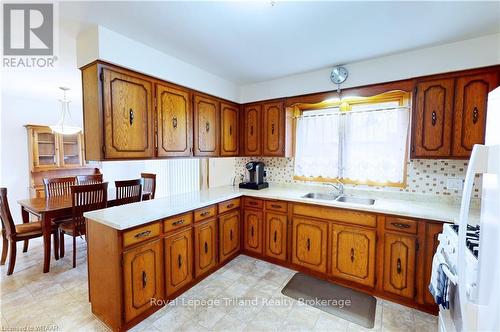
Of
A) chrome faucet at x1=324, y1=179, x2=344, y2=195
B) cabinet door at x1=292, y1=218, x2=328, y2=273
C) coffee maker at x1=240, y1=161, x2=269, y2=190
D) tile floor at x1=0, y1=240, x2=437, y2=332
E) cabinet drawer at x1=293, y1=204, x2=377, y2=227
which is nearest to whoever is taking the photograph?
tile floor at x1=0, y1=240, x2=437, y2=332

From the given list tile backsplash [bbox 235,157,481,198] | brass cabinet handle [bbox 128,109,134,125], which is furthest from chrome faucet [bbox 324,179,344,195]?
brass cabinet handle [bbox 128,109,134,125]

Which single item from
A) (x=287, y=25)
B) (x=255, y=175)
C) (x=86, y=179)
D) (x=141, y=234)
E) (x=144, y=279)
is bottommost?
(x=144, y=279)

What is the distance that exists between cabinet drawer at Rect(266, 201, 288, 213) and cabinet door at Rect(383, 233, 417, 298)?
1.02m

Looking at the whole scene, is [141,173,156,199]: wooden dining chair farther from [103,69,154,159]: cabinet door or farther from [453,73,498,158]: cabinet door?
[453,73,498,158]: cabinet door

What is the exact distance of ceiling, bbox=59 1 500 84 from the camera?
58.0 inches

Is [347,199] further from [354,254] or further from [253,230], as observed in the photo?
[253,230]

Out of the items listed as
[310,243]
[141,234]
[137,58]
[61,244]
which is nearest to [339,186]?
[310,243]

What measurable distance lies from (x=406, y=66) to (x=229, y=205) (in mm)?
2359

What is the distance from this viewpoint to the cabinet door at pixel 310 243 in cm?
234

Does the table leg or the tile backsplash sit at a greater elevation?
the tile backsplash

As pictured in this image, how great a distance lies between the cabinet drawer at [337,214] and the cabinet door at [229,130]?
4.02 ft

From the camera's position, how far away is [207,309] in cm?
193

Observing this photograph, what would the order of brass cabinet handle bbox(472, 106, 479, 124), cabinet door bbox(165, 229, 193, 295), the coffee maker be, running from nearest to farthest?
brass cabinet handle bbox(472, 106, 479, 124), cabinet door bbox(165, 229, 193, 295), the coffee maker

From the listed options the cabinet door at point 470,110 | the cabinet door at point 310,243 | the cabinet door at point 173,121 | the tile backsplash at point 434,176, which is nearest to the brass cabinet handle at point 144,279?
the cabinet door at point 173,121
